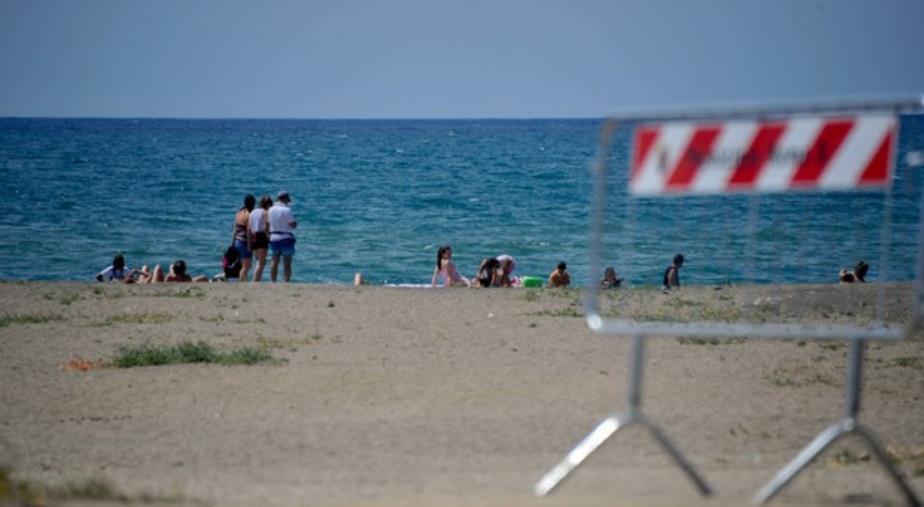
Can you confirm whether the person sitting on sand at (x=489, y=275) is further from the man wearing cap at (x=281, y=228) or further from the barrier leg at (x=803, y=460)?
the barrier leg at (x=803, y=460)

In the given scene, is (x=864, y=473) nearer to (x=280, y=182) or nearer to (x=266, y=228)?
(x=266, y=228)

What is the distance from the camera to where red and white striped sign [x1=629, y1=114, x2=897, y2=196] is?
23.3 feet

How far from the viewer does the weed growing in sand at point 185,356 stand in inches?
539

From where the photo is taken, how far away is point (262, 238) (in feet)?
72.6

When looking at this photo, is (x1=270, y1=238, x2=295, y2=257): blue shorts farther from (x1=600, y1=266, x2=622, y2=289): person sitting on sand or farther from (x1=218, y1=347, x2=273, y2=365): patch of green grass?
(x1=218, y1=347, x2=273, y2=365): patch of green grass

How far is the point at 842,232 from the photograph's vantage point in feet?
38.8

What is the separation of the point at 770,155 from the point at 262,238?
15.8m

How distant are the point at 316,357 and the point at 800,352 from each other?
5.48 metres

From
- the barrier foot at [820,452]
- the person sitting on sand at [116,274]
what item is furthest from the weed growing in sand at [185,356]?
the person sitting on sand at [116,274]

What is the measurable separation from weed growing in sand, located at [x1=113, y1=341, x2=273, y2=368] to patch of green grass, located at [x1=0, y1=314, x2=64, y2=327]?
2695 millimetres

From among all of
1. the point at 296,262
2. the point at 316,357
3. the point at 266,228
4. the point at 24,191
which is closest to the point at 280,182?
the point at 24,191

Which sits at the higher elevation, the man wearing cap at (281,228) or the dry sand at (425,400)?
the man wearing cap at (281,228)

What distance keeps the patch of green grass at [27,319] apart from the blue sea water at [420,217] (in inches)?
291

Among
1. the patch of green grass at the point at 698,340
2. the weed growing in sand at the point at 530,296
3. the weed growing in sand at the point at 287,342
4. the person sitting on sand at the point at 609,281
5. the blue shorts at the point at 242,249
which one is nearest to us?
the weed growing in sand at the point at 287,342
